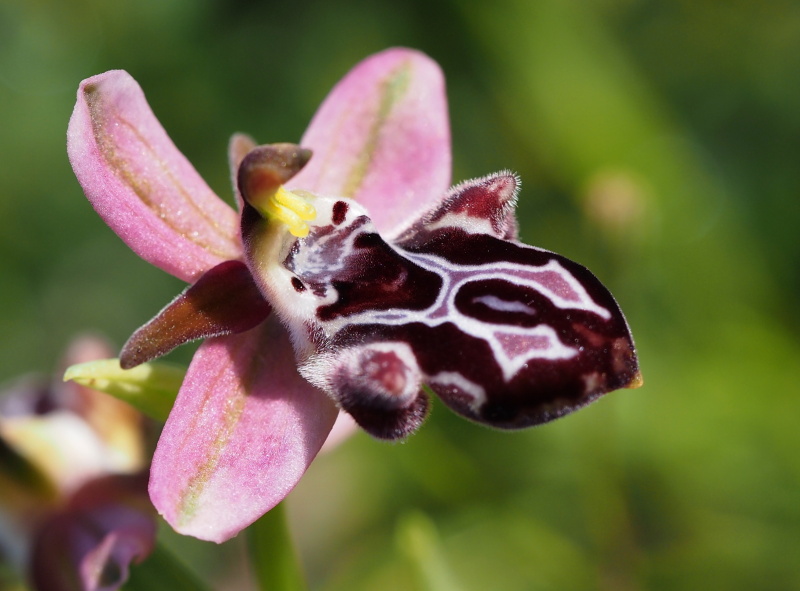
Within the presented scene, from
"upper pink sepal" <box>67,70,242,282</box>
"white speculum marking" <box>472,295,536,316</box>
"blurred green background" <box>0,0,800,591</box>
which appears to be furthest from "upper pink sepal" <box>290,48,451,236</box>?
"blurred green background" <box>0,0,800,591</box>

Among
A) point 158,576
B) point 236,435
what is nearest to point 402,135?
point 236,435

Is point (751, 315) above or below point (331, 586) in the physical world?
above

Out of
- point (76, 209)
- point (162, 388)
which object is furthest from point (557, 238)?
point (162, 388)

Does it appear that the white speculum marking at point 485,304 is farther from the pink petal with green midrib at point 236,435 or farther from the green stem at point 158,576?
the green stem at point 158,576

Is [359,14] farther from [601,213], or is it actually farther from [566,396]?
[566,396]

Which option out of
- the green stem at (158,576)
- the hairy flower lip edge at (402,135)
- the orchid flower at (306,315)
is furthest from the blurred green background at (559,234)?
the orchid flower at (306,315)

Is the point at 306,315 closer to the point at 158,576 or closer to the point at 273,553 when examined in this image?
the point at 273,553

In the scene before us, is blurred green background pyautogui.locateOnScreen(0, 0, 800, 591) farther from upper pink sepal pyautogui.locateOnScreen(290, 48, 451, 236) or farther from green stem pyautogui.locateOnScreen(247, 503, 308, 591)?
green stem pyautogui.locateOnScreen(247, 503, 308, 591)
